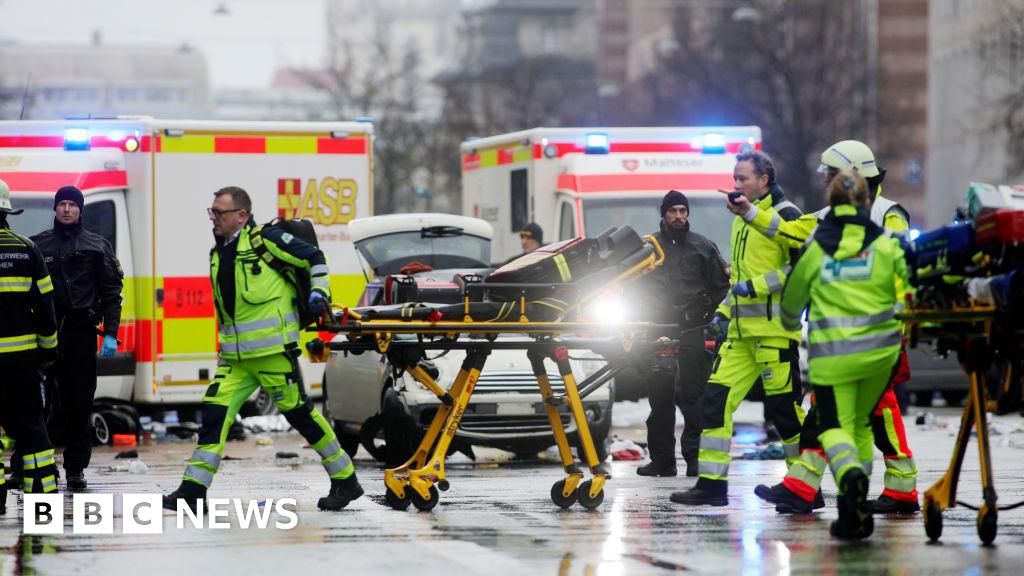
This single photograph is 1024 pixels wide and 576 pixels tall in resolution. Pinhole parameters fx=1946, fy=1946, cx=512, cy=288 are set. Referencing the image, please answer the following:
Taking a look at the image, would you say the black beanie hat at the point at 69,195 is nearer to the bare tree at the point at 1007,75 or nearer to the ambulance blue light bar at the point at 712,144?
the ambulance blue light bar at the point at 712,144

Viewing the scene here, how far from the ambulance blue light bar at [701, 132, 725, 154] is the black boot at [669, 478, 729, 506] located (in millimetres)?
8587

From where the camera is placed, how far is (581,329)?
1130 cm

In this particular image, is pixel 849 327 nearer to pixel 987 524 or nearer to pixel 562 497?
pixel 987 524

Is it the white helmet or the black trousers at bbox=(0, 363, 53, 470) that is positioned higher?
the white helmet

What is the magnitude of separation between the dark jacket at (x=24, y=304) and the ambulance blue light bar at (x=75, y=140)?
21.5ft

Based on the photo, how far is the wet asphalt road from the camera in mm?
8930

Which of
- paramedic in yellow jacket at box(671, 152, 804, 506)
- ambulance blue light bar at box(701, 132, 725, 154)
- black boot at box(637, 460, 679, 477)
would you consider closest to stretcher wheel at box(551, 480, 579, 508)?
paramedic in yellow jacket at box(671, 152, 804, 506)

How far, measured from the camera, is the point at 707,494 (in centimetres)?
1141

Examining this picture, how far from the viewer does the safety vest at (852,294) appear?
9.72 m

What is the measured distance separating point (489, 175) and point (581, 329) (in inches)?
419

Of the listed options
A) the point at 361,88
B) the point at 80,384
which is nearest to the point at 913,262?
the point at 80,384

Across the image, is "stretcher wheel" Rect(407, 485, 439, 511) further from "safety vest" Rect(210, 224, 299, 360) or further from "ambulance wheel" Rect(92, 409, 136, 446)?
"ambulance wheel" Rect(92, 409, 136, 446)

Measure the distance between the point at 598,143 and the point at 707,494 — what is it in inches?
344

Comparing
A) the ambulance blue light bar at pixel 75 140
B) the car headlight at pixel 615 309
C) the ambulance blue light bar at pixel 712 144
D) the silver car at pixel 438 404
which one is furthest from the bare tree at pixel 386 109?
the car headlight at pixel 615 309
